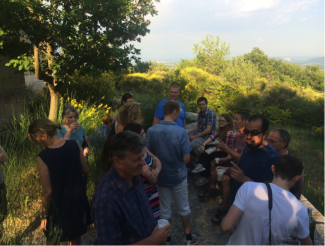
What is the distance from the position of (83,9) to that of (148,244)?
18.6ft

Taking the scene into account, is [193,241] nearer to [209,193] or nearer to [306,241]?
[209,193]

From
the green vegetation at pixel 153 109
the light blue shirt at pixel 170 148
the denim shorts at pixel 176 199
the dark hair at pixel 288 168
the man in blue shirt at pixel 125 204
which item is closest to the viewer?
the man in blue shirt at pixel 125 204

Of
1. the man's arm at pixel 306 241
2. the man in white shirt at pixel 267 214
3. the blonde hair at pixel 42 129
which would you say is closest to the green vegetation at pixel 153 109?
the blonde hair at pixel 42 129

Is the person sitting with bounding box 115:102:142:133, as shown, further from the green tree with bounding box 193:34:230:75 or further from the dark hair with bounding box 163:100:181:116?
the green tree with bounding box 193:34:230:75

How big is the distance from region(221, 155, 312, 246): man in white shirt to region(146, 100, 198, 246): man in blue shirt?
119cm

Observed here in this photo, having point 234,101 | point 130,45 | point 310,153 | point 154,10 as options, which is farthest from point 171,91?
point 234,101

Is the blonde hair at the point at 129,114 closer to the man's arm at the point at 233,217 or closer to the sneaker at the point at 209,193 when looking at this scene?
the man's arm at the point at 233,217

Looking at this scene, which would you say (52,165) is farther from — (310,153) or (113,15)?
(310,153)

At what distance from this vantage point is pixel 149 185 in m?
2.40

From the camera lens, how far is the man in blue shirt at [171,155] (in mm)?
2918

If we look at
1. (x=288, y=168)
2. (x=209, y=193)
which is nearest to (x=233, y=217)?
(x=288, y=168)

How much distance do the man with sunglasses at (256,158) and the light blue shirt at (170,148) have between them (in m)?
0.71

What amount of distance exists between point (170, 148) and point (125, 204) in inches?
61.0

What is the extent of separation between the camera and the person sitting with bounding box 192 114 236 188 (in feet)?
13.7
